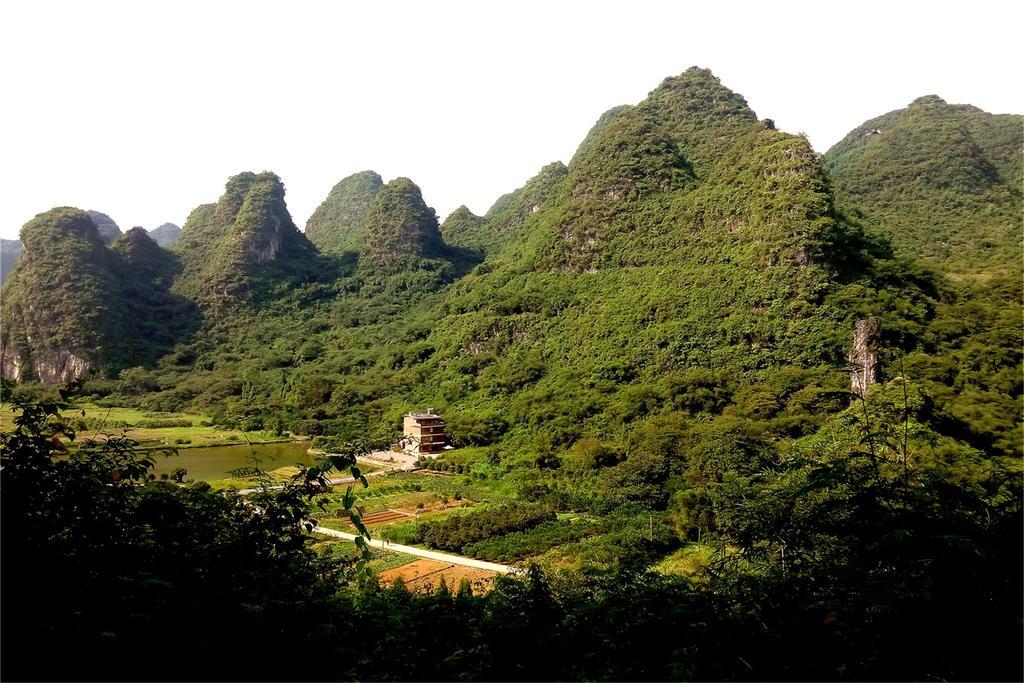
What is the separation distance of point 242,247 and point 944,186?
3155 inches

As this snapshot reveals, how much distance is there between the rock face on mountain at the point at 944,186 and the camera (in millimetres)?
40625

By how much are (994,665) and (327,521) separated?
2111 cm

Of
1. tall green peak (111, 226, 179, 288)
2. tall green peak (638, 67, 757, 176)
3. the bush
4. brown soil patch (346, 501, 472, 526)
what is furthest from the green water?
tall green peak (111, 226, 179, 288)

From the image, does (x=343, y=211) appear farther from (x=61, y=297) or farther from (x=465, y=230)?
(x=61, y=297)

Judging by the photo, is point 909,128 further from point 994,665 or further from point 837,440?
point 994,665

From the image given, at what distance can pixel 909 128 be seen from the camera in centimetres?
6144

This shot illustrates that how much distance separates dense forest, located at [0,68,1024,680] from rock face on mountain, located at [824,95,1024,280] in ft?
1.31

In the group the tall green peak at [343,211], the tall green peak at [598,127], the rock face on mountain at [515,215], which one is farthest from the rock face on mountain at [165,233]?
the tall green peak at [598,127]

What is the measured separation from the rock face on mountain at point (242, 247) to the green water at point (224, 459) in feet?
140

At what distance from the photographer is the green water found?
26859 mm

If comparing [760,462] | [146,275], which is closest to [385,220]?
[146,275]

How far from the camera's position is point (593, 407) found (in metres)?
31.6

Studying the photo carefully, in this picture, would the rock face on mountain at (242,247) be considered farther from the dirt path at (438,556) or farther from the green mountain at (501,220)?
the dirt path at (438,556)

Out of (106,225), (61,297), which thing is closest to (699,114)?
(61,297)
